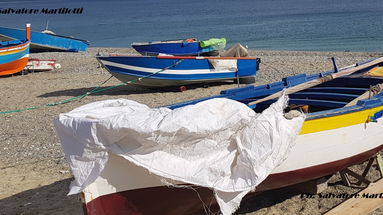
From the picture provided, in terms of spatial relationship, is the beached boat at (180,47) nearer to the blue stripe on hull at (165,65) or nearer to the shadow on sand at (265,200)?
Answer: the blue stripe on hull at (165,65)

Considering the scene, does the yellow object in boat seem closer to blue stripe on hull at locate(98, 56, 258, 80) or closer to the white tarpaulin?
the white tarpaulin

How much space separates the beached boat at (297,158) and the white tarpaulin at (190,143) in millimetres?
177

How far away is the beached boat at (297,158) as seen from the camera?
15.3ft

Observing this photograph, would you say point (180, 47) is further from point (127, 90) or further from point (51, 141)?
point (51, 141)

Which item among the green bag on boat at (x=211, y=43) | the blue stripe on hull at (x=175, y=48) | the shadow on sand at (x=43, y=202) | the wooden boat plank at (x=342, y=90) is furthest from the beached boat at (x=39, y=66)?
the wooden boat plank at (x=342, y=90)

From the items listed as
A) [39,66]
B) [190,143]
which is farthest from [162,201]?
[39,66]

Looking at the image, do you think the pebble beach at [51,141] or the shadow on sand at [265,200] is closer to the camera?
the shadow on sand at [265,200]

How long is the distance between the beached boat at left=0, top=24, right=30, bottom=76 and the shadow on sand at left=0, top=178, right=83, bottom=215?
37.2 ft

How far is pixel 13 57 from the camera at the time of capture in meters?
17.2

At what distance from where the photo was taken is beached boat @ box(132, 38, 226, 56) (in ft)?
60.9

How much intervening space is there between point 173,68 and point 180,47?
6.04 metres

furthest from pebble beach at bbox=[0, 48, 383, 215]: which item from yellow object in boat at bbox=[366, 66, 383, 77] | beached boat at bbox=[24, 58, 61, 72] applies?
yellow object in boat at bbox=[366, 66, 383, 77]

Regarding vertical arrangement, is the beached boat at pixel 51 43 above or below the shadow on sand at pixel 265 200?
below

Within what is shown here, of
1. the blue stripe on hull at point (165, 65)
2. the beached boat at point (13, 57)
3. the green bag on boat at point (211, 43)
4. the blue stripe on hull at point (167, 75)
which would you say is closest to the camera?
the blue stripe on hull at point (165, 65)
